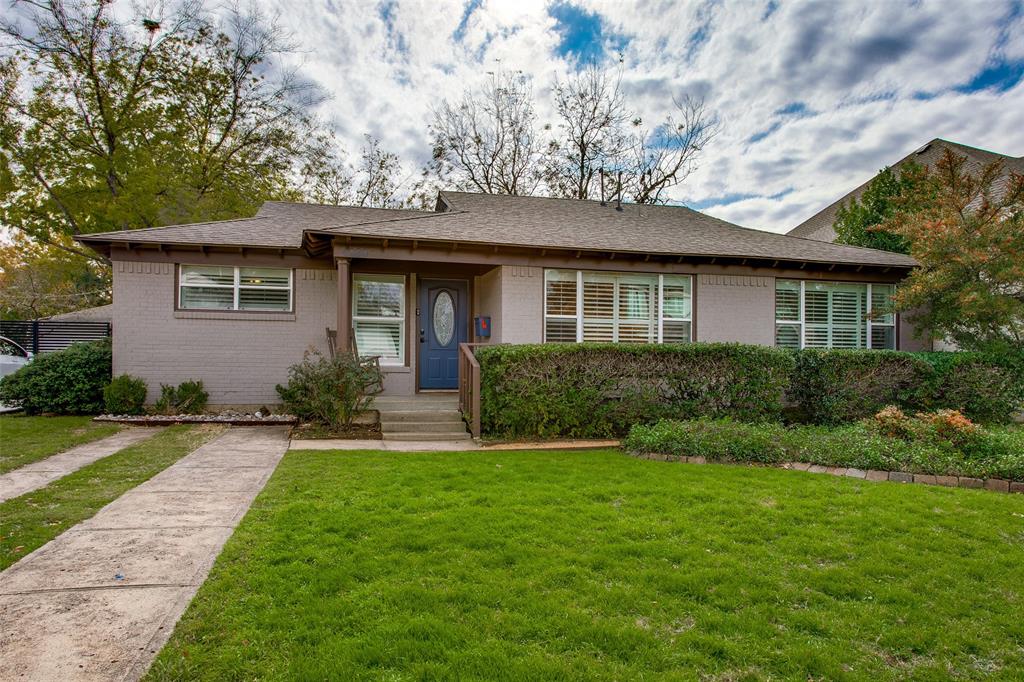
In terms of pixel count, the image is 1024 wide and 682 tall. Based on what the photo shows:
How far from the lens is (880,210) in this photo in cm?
1321

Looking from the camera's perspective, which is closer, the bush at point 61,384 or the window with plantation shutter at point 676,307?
the bush at point 61,384

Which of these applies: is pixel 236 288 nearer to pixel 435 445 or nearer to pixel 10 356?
pixel 435 445

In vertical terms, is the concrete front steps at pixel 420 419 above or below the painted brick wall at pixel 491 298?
below

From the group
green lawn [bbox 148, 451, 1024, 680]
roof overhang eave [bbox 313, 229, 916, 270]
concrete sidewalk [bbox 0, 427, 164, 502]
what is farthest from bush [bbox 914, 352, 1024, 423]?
concrete sidewalk [bbox 0, 427, 164, 502]

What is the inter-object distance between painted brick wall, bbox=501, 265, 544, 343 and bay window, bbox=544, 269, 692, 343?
0.15m

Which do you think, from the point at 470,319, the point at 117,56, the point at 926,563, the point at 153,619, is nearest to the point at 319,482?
the point at 153,619

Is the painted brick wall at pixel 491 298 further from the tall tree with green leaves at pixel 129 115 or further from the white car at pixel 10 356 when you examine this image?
the tall tree with green leaves at pixel 129 115

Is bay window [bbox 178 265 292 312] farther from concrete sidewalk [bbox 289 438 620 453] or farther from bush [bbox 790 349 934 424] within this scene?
bush [bbox 790 349 934 424]

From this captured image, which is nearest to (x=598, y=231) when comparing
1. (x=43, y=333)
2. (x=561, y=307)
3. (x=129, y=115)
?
(x=561, y=307)

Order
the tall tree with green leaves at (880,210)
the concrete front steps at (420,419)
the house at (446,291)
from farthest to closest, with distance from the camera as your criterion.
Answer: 1. the tall tree with green leaves at (880,210)
2. the house at (446,291)
3. the concrete front steps at (420,419)

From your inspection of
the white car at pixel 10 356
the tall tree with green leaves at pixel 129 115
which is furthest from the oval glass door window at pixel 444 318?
the tall tree with green leaves at pixel 129 115

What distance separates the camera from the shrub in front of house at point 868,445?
5.96m

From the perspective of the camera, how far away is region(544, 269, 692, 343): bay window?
10023 mm

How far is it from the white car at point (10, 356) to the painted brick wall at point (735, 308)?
46.5 feet
